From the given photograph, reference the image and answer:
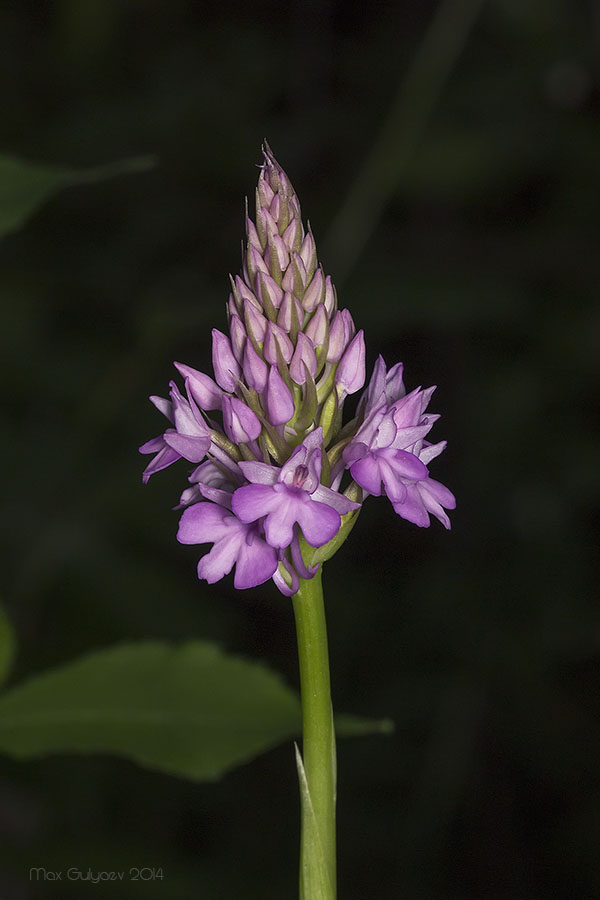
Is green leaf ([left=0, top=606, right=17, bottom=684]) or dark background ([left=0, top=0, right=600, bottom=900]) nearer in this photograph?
green leaf ([left=0, top=606, right=17, bottom=684])

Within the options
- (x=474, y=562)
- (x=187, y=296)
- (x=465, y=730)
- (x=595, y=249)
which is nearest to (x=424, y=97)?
(x=595, y=249)

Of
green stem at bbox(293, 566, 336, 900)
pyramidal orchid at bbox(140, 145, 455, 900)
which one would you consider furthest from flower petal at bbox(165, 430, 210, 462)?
green stem at bbox(293, 566, 336, 900)

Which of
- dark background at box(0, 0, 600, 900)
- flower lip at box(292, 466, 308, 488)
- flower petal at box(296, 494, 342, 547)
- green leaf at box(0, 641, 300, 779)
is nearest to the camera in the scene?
flower petal at box(296, 494, 342, 547)

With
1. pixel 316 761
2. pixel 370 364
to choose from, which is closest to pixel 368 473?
pixel 316 761

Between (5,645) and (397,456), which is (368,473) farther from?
(5,645)

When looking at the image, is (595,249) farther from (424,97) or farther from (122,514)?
(122,514)

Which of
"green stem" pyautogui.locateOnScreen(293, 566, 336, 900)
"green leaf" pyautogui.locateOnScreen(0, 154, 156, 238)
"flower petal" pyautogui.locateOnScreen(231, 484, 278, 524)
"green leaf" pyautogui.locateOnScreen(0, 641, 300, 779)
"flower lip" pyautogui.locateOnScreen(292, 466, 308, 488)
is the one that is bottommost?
"green stem" pyautogui.locateOnScreen(293, 566, 336, 900)

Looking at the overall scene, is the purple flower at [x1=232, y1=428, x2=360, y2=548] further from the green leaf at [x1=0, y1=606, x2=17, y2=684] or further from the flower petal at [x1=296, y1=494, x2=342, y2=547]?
the green leaf at [x1=0, y1=606, x2=17, y2=684]
